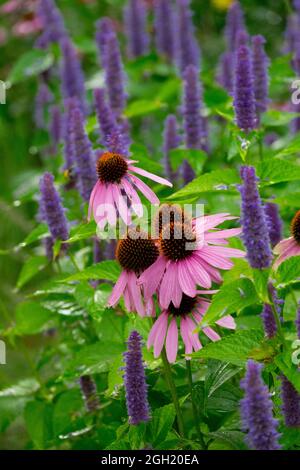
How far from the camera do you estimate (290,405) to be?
1402 mm

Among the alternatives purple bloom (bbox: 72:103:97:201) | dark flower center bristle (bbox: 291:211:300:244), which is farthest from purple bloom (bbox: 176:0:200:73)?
dark flower center bristle (bbox: 291:211:300:244)

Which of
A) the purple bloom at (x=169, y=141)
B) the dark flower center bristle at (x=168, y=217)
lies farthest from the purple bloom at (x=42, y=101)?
the dark flower center bristle at (x=168, y=217)

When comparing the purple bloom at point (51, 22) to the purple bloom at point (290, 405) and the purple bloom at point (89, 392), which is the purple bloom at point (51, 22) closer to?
the purple bloom at point (89, 392)

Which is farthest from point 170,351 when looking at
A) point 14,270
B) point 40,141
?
point 14,270

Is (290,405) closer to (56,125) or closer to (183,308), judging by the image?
(183,308)

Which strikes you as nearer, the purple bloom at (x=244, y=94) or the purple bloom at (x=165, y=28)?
the purple bloom at (x=244, y=94)

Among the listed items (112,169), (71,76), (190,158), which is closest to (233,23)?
(71,76)

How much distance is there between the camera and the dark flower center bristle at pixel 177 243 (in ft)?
5.03

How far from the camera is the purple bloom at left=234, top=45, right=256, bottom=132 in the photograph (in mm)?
1847

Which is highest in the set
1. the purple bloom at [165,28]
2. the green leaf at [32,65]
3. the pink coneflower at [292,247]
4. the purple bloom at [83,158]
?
the purple bloom at [165,28]

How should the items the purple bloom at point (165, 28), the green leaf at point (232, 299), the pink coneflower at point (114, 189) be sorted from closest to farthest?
the green leaf at point (232, 299) → the pink coneflower at point (114, 189) → the purple bloom at point (165, 28)

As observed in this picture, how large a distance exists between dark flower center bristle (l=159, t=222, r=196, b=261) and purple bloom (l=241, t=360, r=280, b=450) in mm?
356

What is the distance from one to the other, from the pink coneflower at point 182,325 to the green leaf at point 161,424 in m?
0.11

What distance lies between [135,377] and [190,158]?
0.98 meters
